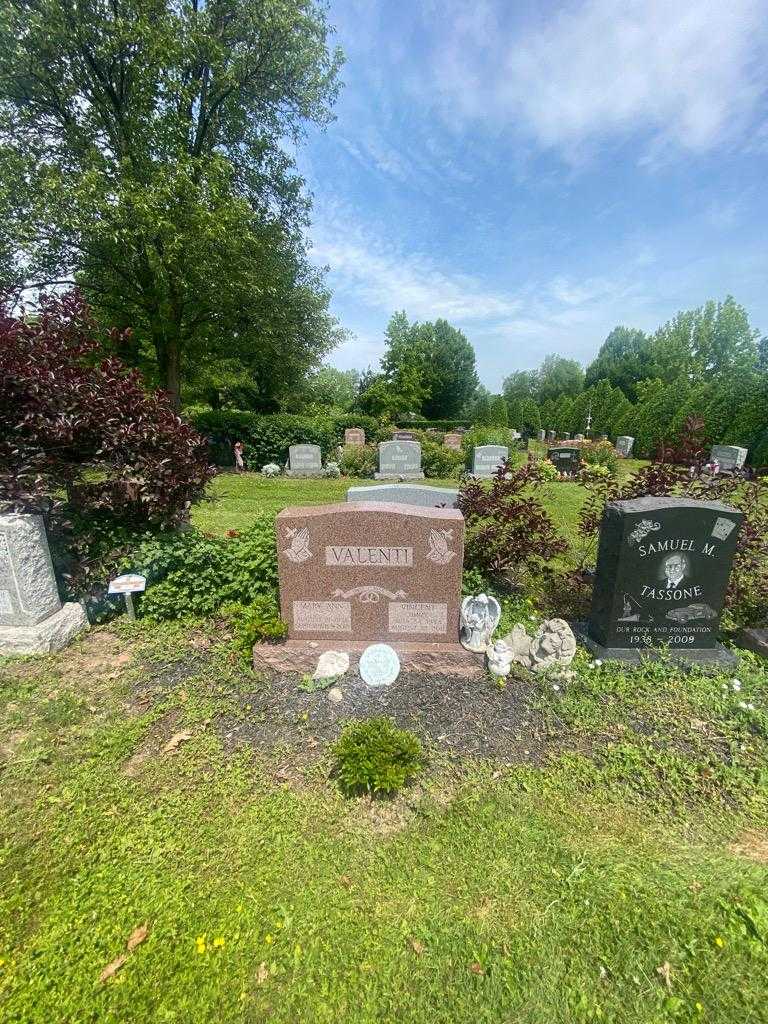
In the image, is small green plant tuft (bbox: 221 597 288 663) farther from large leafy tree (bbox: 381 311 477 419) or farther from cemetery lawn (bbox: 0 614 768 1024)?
large leafy tree (bbox: 381 311 477 419)

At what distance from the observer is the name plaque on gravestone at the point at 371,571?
386cm

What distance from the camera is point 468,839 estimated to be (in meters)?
2.46

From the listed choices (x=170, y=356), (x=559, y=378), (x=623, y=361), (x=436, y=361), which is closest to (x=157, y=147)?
(x=170, y=356)

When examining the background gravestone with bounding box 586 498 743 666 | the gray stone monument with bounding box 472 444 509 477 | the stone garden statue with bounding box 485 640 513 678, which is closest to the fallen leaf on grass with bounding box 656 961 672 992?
the stone garden statue with bounding box 485 640 513 678

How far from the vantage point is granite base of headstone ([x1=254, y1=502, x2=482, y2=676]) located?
3857mm

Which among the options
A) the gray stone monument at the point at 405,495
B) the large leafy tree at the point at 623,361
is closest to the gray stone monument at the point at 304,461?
the gray stone monument at the point at 405,495

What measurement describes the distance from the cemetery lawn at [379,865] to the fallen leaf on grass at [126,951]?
1 centimetres

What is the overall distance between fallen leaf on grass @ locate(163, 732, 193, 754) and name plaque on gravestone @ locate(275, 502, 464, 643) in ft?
3.85

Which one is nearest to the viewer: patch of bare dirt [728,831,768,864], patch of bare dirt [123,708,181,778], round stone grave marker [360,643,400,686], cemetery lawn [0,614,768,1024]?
cemetery lawn [0,614,768,1024]

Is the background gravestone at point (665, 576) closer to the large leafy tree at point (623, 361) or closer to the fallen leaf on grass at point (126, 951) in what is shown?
the fallen leaf on grass at point (126, 951)

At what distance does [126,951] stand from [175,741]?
4.22ft

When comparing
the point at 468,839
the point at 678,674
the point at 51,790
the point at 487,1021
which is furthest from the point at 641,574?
the point at 51,790

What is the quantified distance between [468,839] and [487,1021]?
2.43ft

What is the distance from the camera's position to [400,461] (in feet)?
52.2
